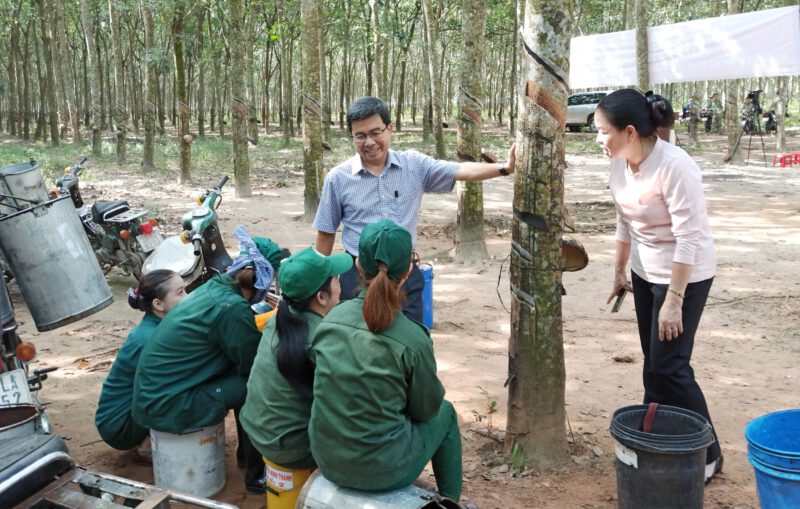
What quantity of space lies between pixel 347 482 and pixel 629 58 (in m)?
11.8

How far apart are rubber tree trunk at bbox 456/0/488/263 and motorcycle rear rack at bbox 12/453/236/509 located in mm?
5326

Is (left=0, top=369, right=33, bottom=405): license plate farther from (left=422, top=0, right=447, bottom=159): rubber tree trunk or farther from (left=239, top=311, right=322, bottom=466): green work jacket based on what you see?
(left=422, top=0, right=447, bottom=159): rubber tree trunk

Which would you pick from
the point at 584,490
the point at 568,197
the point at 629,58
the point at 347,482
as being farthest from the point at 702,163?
the point at 347,482

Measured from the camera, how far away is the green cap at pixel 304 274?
2.67 metres

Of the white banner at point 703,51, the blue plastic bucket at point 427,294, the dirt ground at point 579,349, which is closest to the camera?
the dirt ground at point 579,349

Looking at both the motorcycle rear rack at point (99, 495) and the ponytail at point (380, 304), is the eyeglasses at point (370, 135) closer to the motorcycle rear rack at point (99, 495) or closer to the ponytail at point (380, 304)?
the ponytail at point (380, 304)

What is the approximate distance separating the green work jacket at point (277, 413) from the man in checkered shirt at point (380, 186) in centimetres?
85

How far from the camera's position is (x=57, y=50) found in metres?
17.8

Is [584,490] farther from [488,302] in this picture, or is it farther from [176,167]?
[176,167]

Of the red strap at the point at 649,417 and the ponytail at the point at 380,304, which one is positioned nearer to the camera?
the ponytail at the point at 380,304

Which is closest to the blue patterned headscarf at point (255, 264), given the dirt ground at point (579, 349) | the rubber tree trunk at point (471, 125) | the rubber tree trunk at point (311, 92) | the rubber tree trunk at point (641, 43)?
the dirt ground at point (579, 349)

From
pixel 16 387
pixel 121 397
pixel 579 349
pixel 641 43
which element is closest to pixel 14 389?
pixel 16 387

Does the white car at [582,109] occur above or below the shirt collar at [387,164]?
above

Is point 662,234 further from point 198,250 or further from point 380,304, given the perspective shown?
point 198,250
